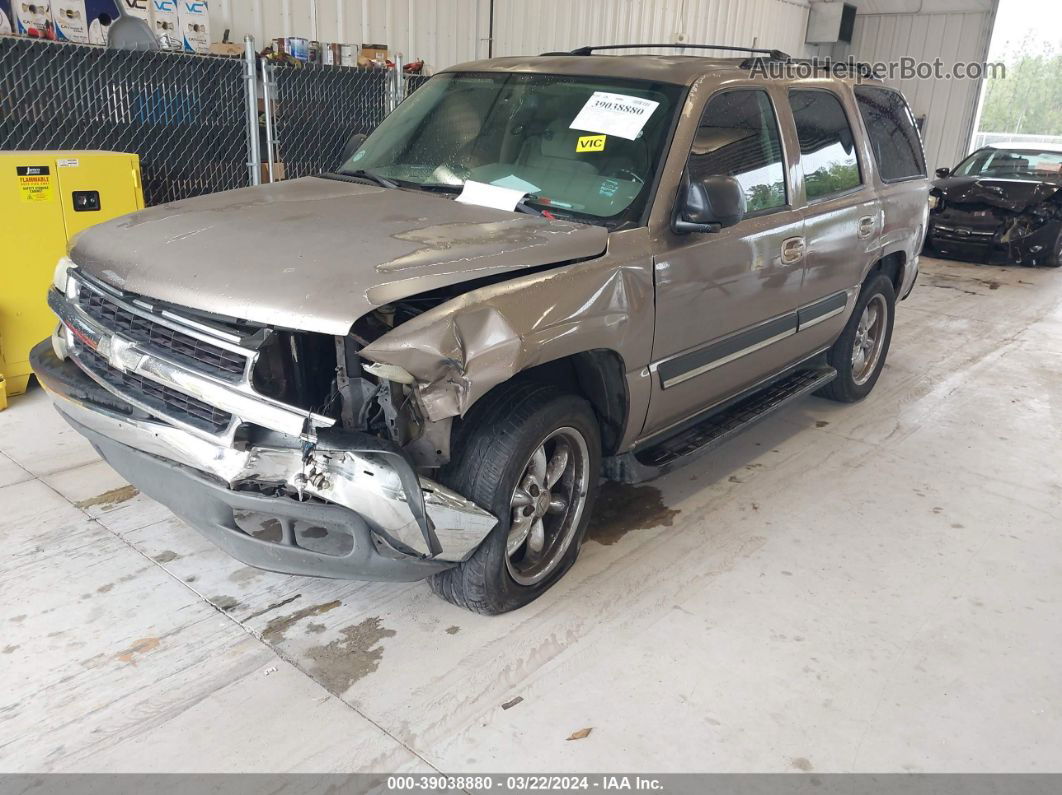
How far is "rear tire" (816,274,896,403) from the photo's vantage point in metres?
4.97

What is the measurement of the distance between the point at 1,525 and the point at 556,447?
7.38 ft

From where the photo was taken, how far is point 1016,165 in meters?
10.9

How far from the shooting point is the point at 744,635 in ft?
9.68

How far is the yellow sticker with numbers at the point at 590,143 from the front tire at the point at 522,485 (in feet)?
3.32

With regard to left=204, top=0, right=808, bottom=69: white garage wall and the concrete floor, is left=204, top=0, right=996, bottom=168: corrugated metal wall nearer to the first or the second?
left=204, top=0, right=808, bottom=69: white garage wall

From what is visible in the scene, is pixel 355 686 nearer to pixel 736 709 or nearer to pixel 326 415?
pixel 326 415

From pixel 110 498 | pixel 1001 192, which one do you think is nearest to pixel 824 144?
pixel 110 498

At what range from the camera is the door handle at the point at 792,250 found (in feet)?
12.3

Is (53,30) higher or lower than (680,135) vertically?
higher

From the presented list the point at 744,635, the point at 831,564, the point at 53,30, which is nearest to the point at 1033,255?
the point at 831,564

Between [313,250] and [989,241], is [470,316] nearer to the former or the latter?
A: [313,250]

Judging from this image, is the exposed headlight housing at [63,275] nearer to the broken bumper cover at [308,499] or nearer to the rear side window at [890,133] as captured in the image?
the broken bumper cover at [308,499]

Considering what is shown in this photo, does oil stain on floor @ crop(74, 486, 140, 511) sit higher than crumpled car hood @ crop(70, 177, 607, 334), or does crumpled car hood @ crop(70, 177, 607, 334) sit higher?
crumpled car hood @ crop(70, 177, 607, 334)

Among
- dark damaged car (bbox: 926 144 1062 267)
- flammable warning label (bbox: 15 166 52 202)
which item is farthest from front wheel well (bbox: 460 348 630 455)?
dark damaged car (bbox: 926 144 1062 267)
